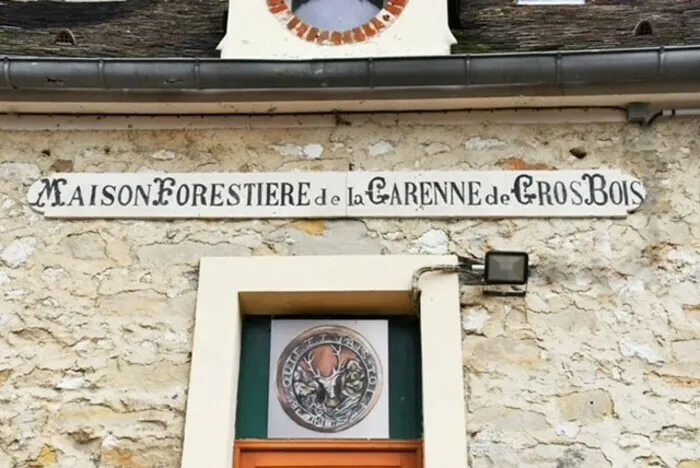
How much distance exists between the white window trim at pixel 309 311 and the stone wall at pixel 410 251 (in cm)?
8

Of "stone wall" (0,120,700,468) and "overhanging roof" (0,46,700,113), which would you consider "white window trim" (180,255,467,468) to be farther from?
"overhanging roof" (0,46,700,113)

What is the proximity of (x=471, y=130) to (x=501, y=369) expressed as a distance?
132cm

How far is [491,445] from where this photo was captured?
436 cm

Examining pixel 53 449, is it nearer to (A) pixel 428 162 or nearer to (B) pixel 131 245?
(B) pixel 131 245

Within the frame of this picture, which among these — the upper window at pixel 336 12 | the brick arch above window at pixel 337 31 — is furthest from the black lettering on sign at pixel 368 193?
the upper window at pixel 336 12

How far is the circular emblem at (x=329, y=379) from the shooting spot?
182 inches

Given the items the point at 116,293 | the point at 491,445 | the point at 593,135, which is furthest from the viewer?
the point at 593,135

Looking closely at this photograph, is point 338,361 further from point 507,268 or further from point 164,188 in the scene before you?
point 164,188

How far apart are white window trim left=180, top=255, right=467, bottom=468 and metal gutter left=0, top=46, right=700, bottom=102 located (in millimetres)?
896

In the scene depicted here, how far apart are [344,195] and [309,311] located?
621 mm

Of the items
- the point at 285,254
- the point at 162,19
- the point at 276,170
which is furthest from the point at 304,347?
the point at 162,19

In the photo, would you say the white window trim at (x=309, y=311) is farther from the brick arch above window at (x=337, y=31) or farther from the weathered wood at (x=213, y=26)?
the weathered wood at (x=213, y=26)

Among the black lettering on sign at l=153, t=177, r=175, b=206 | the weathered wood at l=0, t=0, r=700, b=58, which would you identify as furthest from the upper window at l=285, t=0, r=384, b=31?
the black lettering on sign at l=153, t=177, r=175, b=206

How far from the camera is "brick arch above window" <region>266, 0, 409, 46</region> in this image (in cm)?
533
